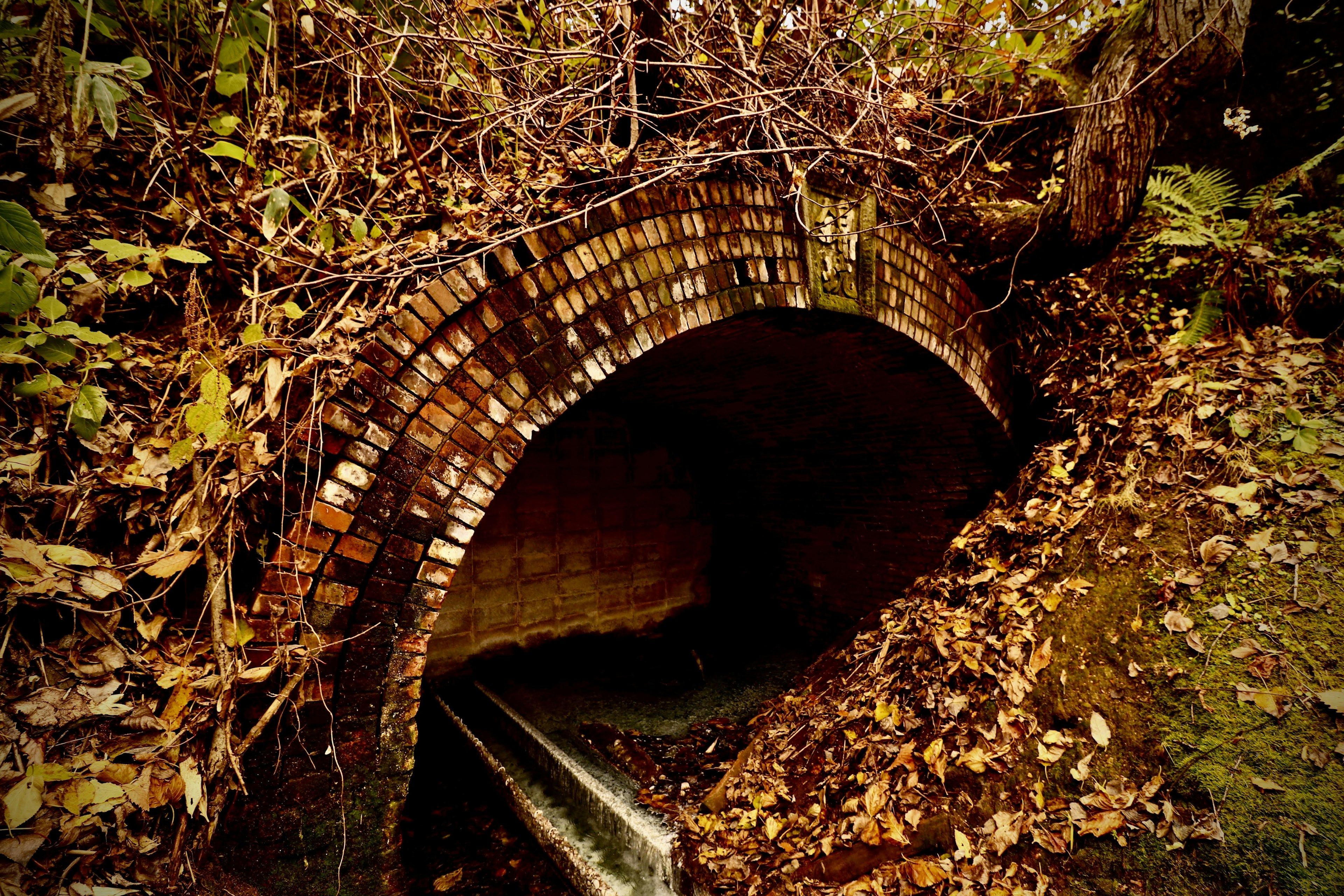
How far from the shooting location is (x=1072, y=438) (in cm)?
376

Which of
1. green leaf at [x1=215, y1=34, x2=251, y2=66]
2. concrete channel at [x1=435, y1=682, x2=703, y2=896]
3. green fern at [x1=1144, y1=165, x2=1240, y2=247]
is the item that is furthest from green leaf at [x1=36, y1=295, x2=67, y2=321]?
green fern at [x1=1144, y1=165, x2=1240, y2=247]

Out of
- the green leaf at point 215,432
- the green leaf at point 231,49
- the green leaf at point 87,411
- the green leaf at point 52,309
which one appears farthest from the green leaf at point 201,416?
the green leaf at point 231,49

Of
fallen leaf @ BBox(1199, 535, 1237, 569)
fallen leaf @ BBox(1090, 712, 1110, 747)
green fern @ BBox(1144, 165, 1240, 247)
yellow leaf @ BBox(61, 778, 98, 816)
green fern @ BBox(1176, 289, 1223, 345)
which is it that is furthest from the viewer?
green fern @ BBox(1144, 165, 1240, 247)

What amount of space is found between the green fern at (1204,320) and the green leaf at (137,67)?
551 centimetres

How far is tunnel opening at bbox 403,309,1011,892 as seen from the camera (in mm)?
4109

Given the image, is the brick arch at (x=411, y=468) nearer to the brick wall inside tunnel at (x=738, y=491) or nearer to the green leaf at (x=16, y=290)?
the green leaf at (x=16, y=290)

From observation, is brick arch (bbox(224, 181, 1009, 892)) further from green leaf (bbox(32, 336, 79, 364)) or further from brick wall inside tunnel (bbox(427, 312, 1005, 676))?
brick wall inside tunnel (bbox(427, 312, 1005, 676))

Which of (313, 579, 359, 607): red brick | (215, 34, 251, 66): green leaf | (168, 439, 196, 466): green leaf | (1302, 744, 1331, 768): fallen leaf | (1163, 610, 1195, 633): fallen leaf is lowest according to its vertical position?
(1302, 744, 1331, 768): fallen leaf

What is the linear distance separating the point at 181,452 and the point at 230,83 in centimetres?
161

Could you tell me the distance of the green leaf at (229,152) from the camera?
2.10 metres

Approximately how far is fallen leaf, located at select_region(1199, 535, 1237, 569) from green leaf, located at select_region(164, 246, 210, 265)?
14.8 feet

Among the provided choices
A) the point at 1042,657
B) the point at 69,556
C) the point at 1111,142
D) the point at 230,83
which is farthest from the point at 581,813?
the point at 1111,142

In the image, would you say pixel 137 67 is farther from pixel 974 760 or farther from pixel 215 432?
pixel 974 760

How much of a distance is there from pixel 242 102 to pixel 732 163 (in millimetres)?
2412
